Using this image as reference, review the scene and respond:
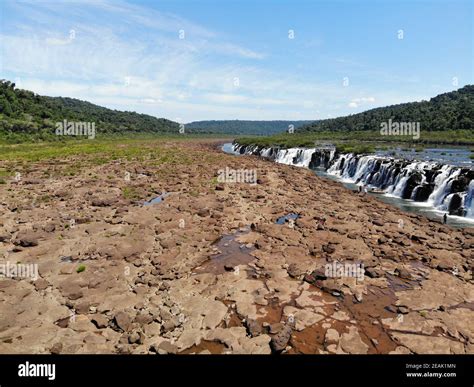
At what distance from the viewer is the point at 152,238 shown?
20.0 m

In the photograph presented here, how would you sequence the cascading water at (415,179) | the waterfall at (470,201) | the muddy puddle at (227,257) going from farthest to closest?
the cascading water at (415,179) < the waterfall at (470,201) < the muddy puddle at (227,257)

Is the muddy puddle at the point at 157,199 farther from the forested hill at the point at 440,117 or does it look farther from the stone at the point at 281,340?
the forested hill at the point at 440,117

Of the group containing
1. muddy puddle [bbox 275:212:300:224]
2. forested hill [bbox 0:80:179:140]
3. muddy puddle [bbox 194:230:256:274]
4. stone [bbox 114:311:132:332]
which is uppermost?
forested hill [bbox 0:80:179:140]

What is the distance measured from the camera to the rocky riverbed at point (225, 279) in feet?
36.2

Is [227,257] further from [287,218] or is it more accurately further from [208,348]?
[287,218]

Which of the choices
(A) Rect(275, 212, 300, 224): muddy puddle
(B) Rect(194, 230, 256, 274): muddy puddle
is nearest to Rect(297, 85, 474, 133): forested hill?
(A) Rect(275, 212, 300, 224): muddy puddle

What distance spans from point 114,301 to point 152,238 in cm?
716

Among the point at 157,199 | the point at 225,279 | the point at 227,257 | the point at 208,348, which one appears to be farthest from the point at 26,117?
the point at 208,348

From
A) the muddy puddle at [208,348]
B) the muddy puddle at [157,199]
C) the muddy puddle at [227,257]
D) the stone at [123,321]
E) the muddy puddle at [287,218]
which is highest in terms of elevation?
the muddy puddle at [157,199]

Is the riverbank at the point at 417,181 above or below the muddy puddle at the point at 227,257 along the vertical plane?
above

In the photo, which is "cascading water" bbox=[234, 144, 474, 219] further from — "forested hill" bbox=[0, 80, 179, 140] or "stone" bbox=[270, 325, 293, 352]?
"forested hill" bbox=[0, 80, 179, 140]

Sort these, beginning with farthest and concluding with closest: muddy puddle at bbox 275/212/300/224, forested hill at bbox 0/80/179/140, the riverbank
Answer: forested hill at bbox 0/80/179/140, the riverbank, muddy puddle at bbox 275/212/300/224

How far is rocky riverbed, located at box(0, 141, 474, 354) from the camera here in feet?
36.2

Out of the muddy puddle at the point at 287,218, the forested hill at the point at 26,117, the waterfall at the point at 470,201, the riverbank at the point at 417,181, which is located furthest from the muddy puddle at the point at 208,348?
the forested hill at the point at 26,117
